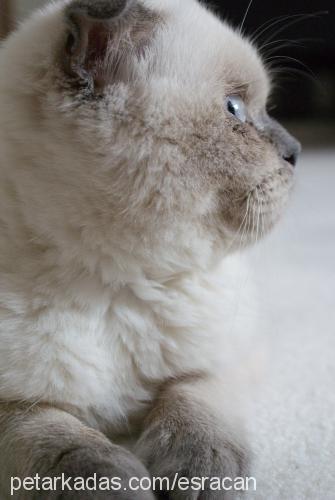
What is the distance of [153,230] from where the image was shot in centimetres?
90

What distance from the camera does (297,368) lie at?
1.19 metres

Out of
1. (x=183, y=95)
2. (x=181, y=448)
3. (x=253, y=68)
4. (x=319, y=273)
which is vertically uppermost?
(x=253, y=68)

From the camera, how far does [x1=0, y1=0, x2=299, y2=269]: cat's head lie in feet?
2.83

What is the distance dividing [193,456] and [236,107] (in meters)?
0.50

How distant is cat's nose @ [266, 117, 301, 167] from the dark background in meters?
1.13

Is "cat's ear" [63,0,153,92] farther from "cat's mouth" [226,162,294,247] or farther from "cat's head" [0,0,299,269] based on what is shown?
"cat's mouth" [226,162,294,247]

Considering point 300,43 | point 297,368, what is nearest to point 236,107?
point 297,368

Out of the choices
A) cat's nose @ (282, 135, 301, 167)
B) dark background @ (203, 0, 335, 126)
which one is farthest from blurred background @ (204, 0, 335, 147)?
cat's nose @ (282, 135, 301, 167)

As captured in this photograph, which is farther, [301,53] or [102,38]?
[301,53]

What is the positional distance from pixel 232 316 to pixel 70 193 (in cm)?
35

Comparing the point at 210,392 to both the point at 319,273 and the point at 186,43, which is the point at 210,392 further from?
the point at 319,273

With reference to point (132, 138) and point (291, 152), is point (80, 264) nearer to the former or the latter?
point (132, 138)

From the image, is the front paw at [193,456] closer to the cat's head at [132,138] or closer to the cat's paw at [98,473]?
the cat's paw at [98,473]

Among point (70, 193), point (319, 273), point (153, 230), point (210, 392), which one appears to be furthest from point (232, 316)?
point (319, 273)
